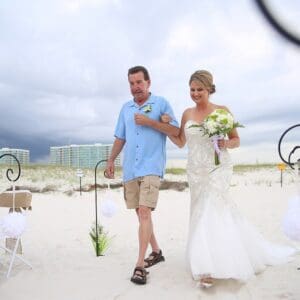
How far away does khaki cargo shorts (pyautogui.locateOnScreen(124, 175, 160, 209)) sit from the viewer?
4.07 meters

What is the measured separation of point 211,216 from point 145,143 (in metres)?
0.90

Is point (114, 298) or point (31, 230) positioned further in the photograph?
point (31, 230)

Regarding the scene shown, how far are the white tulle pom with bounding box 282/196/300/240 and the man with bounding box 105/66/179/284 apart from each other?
143cm

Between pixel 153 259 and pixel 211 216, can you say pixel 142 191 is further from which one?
pixel 153 259

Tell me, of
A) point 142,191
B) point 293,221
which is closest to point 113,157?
point 142,191

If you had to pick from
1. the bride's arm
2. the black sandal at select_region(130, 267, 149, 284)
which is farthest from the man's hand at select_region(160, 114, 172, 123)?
the black sandal at select_region(130, 267, 149, 284)

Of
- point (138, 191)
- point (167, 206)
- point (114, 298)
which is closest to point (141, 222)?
point (138, 191)

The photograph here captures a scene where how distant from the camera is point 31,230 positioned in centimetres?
777

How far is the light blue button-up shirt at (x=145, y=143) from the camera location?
4.17 m

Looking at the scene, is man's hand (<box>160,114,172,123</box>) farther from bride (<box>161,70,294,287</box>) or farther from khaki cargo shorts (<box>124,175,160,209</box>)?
khaki cargo shorts (<box>124,175,160,209</box>)

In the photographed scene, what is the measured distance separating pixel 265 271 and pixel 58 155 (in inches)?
953

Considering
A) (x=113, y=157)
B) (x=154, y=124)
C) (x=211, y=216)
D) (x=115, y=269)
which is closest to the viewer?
(x=211, y=216)

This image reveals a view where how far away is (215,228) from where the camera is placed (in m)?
3.71

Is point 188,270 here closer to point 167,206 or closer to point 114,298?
point 114,298
